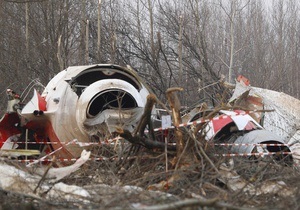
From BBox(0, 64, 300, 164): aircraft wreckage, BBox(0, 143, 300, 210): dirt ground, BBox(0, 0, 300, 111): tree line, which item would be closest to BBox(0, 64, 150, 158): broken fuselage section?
BBox(0, 64, 300, 164): aircraft wreckage

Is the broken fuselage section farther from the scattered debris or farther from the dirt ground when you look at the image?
the dirt ground

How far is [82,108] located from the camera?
7.26 meters

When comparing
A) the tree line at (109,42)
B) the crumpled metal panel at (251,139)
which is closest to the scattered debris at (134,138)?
the crumpled metal panel at (251,139)

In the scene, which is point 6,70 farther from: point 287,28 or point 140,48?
point 287,28

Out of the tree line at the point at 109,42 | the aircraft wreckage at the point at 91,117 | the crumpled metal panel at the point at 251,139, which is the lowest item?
the crumpled metal panel at the point at 251,139

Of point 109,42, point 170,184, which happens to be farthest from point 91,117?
point 109,42

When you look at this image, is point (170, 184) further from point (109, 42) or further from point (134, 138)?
point (109, 42)

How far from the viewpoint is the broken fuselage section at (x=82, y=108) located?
719cm

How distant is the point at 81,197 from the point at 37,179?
95 centimetres

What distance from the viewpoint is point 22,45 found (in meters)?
20.2

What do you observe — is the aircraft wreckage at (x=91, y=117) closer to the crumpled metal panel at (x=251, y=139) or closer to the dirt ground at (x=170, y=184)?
the crumpled metal panel at (x=251, y=139)

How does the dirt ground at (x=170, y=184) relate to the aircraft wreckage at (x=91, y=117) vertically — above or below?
below

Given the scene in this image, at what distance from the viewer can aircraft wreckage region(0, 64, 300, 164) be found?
683 centimetres

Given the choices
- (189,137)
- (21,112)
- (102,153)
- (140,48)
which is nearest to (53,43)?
(140,48)
